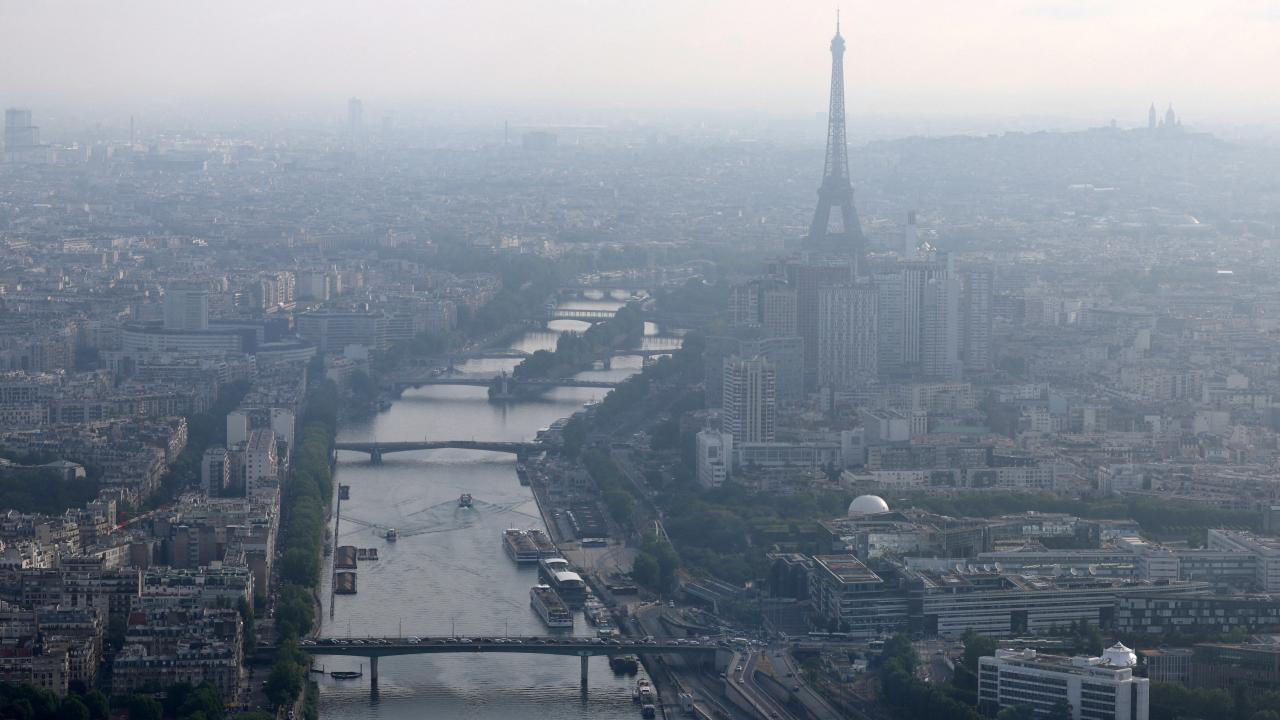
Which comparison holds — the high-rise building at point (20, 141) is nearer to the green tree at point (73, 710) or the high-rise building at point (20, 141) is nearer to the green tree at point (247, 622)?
the green tree at point (247, 622)

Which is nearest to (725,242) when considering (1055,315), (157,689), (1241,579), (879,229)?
(879,229)

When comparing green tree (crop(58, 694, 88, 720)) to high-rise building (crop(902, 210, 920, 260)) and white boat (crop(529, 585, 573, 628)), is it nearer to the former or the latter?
white boat (crop(529, 585, 573, 628))

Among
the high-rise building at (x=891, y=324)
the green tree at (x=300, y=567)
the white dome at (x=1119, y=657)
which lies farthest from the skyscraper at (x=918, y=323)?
the white dome at (x=1119, y=657)

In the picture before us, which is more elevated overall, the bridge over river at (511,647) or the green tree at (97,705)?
the green tree at (97,705)

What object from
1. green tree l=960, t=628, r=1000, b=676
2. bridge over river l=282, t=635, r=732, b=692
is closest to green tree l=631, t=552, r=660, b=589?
bridge over river l=282, t=635, r=732, b=692

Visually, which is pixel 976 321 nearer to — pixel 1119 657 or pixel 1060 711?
pixel 1119 657

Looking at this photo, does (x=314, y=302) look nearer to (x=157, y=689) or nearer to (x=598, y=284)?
(x=598, y=284)
